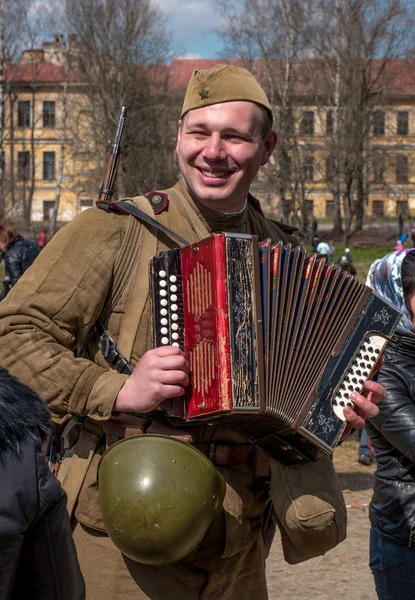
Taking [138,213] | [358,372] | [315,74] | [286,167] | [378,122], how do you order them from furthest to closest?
[378,122] → [315,74] → [286,167] → [138,213] → [358,372]

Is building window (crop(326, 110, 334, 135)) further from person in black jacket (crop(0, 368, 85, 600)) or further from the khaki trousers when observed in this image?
person in black jacket (crop(0, 368, 85, 600))

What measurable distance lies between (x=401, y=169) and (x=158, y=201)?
39.5m

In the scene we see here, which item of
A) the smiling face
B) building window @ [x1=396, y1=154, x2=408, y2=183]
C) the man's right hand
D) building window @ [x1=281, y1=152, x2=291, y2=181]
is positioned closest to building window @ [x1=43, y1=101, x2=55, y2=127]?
building window @ [x1=281, y1=152, x2=291, y2=181]

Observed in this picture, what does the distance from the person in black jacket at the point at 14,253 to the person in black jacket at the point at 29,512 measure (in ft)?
35.6

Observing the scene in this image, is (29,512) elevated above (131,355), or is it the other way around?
(131,355)

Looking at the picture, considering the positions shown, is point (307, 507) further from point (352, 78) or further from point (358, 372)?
point (352, 78)

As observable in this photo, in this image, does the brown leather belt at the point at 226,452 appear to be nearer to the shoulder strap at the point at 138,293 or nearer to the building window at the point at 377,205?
the shoulder strap at the point at 138,293

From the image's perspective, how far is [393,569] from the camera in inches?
140

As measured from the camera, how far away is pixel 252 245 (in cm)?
269

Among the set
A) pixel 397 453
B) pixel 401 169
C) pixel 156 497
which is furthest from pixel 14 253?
pixel 401 169

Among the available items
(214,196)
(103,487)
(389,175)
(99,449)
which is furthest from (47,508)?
(389,175)

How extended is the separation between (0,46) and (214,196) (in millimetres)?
37578

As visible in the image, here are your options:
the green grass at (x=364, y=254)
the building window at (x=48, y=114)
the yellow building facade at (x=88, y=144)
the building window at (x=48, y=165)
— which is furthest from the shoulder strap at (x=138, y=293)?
the building window at (x=48, y=165)

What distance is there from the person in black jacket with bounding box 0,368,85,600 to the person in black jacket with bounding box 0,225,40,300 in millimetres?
10845
